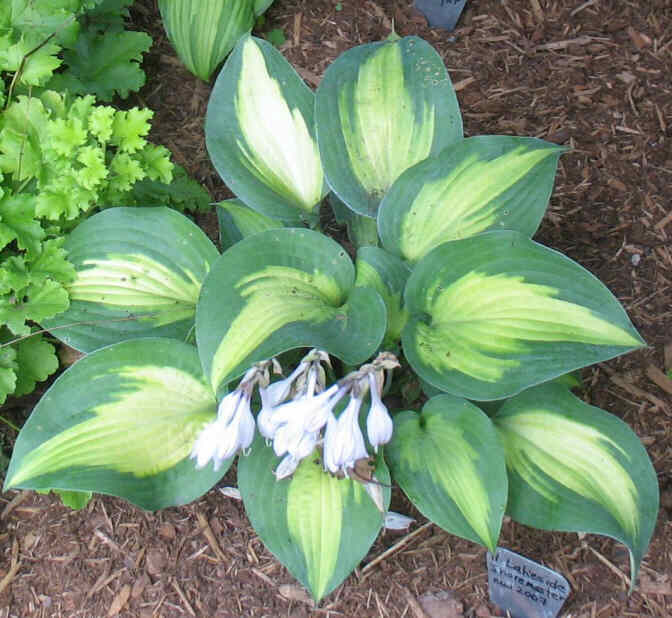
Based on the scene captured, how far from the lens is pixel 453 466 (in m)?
1.34

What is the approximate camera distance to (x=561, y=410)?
1403 mm

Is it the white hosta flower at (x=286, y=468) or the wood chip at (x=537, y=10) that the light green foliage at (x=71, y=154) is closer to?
the white hosta flower at (x=286, y=468)

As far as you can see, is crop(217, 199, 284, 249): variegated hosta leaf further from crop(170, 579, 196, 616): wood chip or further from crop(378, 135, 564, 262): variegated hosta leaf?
crop(170, 579, 196, 616): wood chip

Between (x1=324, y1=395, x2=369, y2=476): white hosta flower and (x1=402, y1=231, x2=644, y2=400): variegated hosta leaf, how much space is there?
0.27m

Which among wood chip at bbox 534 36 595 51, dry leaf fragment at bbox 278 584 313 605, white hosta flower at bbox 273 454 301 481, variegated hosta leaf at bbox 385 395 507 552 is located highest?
wood chip at bbox 534 36 595 51

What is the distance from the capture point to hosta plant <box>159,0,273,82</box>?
6.64ft

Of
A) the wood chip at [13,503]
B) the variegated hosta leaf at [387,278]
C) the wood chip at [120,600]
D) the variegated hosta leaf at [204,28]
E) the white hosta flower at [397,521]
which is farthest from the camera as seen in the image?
the variegated hosta leaf at [204,28]

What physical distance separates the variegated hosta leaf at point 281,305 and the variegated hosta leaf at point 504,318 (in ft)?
0.40

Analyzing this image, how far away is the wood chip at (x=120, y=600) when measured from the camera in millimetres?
1659

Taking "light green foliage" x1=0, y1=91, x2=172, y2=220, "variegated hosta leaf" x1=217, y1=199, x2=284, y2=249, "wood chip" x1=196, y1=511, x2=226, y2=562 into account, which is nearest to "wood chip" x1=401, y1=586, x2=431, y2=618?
"wood chip" x1=196, y1=511, x2=226, y2=562

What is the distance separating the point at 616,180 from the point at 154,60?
1.45 m

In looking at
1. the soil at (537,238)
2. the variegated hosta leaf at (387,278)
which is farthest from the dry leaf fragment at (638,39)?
the variegated hosta leaf at (387,278)

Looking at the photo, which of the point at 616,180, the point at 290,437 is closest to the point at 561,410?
the point at 290,437

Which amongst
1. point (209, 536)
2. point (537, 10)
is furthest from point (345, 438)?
point (537, 10)
